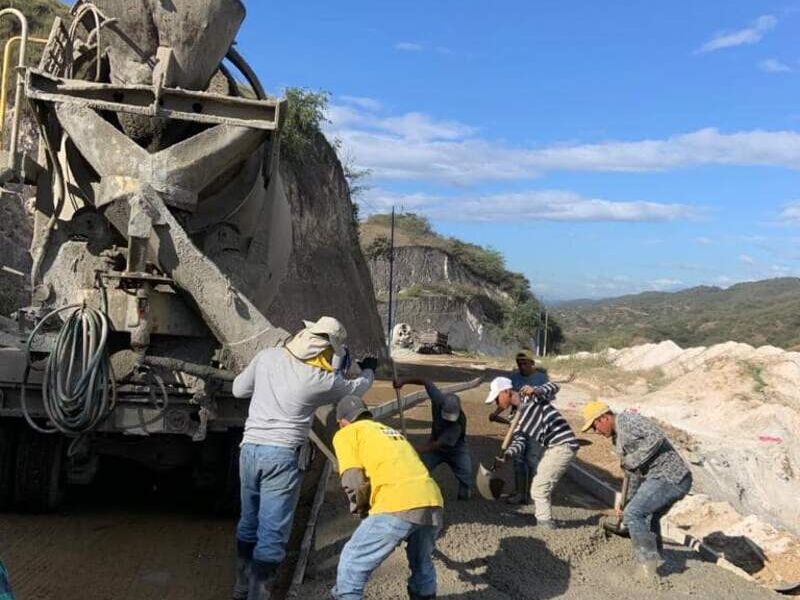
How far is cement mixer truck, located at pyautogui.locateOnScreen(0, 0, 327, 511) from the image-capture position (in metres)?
5.51

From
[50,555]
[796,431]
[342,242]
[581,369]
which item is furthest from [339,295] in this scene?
[50,555]

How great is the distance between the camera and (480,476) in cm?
749

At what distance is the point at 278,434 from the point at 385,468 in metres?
0.75

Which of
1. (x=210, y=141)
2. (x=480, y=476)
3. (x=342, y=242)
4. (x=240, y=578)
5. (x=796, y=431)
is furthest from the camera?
(x=342, y=242)

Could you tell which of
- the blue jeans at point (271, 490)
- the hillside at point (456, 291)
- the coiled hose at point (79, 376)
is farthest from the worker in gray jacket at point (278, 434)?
the hillside at point (456, 291)

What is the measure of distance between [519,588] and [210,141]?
11.8ft

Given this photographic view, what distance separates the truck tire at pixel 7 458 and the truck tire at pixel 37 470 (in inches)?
1.8

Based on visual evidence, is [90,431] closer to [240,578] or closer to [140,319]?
[140,319]

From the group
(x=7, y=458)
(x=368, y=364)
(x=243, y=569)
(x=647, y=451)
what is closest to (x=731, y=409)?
(x=647, y=451)

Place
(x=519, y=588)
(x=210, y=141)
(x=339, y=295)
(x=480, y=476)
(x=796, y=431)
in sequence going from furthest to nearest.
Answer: (x=339, y=295), (x=796, y=431), (x=480, y=476), (x=210, y=141), (x=519, y=588)

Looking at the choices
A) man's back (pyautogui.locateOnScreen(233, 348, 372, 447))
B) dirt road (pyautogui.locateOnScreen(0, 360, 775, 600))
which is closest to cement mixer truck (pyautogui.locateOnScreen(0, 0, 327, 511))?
dirt road (pyautogui.locateOnScreen(0, 360, 775, 600))

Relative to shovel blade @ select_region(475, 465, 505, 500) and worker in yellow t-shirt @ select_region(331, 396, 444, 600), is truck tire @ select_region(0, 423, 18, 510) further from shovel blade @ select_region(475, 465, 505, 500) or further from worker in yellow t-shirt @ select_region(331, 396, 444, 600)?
shovel blade @ select_region(475, 465, 505, 500)

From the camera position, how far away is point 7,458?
6223mm

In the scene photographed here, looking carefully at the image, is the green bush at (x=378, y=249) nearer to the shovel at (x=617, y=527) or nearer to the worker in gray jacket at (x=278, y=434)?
the shovel at (x=617, y=527)
